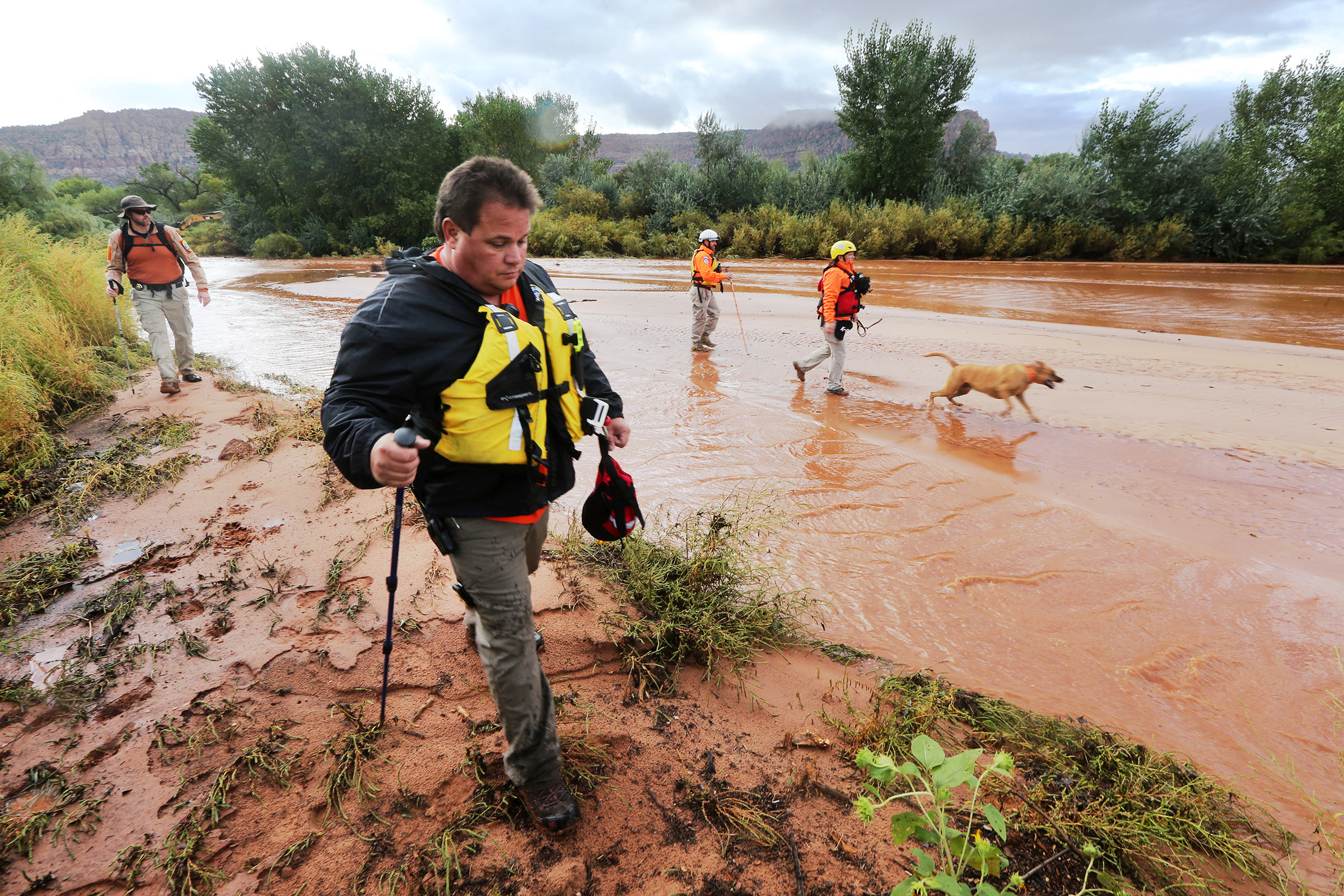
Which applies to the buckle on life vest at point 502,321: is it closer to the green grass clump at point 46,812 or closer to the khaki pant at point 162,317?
the green grass clump at point 46,812

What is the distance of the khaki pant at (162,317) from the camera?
6746 millimetres

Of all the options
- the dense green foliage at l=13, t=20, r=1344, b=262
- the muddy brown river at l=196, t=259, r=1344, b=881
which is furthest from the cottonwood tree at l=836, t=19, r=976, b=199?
the muddy brown river at l=196, t=259, r=1344, b=881

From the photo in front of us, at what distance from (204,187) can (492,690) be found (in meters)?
79.6

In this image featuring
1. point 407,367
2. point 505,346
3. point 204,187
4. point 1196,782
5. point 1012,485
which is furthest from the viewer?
Answer: point 204,187

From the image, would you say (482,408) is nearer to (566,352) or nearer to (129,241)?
(566,352)

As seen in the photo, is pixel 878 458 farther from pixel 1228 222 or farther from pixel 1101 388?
pixel 1228 222

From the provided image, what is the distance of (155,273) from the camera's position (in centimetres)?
671

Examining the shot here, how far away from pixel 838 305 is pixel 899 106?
96.1 feet

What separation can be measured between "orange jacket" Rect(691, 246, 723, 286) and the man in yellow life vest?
7.91 meters

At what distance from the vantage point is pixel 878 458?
5.94m

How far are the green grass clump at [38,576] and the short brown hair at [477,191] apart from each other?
346 cm

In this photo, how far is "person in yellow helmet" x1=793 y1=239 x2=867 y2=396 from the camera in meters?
7.57

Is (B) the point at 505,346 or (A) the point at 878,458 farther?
(A) the point at 878,458

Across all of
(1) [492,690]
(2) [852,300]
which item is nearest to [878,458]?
(2) [852,300]
